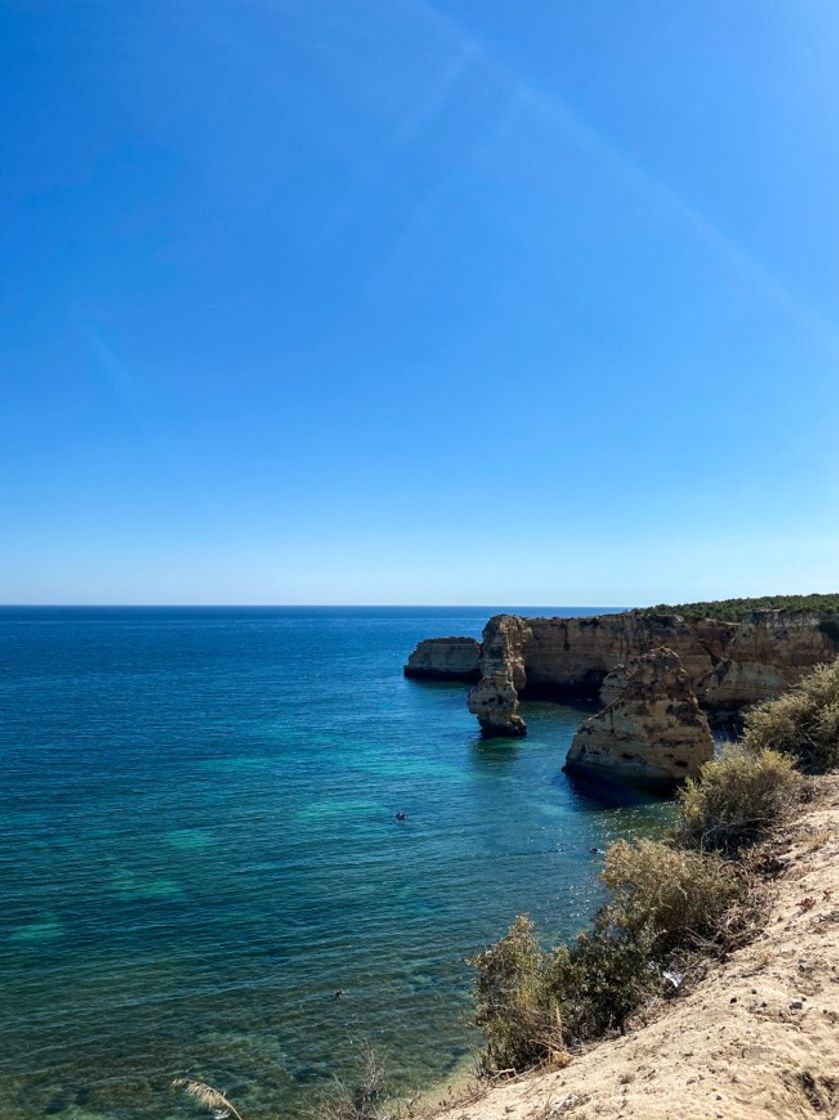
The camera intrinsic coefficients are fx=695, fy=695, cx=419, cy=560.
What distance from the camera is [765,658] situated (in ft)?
149

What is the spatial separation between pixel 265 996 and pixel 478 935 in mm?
5964

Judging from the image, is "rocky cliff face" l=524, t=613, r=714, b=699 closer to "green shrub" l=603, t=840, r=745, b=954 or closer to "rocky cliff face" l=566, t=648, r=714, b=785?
"rocky cliff face" l=566, t=648, r=714, b=785

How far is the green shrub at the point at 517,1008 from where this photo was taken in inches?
406

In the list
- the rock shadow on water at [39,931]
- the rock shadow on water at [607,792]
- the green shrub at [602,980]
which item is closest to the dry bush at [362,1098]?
the green shrub at [602,980]


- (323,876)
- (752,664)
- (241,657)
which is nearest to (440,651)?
(241,657)

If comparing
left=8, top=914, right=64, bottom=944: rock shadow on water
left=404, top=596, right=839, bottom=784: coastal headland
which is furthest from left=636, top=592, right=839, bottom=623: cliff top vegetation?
left=8, top=914, right=64, bottom=944: rock shadow on water

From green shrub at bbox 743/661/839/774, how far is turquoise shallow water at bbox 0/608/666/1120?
24.4 ft

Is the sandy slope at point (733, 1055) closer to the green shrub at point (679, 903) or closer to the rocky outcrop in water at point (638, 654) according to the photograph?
the green shrub at point (679, 903)

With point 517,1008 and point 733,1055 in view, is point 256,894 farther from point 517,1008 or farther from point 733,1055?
point 733,1055

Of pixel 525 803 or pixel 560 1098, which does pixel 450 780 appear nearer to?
pixel 525 803

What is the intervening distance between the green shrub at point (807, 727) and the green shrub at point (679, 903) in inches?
400

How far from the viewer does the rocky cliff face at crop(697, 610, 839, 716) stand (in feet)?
144

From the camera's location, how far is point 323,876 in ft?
77.9

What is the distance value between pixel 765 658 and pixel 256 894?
36624 millimetres
